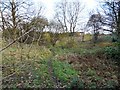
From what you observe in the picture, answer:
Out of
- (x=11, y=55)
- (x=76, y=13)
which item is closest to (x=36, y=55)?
(x=11, y=55)

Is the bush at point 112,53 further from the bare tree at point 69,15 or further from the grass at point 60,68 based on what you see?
the bare tree at point 69,15

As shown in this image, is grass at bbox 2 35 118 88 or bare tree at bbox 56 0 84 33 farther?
bare tree at bbox 56 0 84 33

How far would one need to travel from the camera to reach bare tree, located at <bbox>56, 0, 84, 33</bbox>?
13.6 ft

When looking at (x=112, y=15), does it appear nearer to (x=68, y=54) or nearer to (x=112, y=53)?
(x=112, y=53)

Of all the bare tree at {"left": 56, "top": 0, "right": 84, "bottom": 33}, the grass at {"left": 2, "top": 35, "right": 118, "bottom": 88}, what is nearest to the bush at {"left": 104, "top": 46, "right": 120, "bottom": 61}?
the grass at {"left": 2, "top": 35, "right": 118, "bottom": 88}

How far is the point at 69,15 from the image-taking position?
458cm

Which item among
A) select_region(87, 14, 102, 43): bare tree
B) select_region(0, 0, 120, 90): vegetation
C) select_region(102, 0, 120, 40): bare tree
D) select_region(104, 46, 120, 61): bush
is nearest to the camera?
select_region(0, 0, 120, 90): vegetation

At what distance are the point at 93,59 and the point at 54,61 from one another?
0.73 meters

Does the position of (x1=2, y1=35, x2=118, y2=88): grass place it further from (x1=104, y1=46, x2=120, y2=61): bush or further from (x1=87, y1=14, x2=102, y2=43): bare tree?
(x1=87, y1=14, x2=102, y2=43): bare tree

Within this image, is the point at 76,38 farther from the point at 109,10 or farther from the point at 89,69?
the point at 89,69

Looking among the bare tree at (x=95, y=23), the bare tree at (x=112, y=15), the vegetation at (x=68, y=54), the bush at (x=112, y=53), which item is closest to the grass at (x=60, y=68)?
the vegetation at (x=68, y=54)

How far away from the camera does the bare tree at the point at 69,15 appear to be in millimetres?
4134

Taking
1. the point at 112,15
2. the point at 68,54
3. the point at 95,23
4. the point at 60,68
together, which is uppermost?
the point at 112,15

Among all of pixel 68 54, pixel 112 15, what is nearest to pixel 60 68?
pixel 68 54
